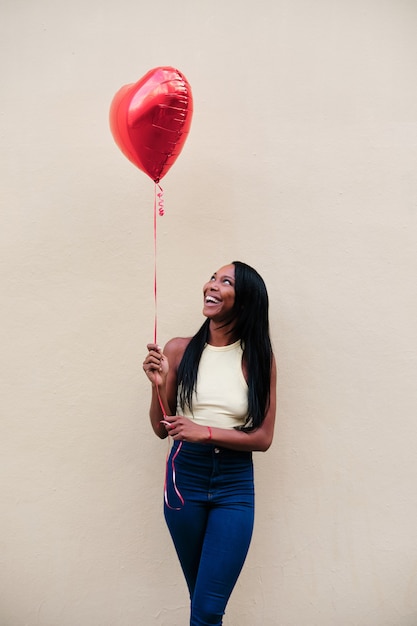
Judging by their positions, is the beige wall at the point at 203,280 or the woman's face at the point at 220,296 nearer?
the woman's face at the point at 220,296

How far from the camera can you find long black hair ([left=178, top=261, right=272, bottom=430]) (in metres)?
2.43

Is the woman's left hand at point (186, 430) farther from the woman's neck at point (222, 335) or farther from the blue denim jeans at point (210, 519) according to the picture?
the woman's neck at point (222, 335)

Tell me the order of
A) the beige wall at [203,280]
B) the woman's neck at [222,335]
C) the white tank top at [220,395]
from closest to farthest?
the white tank top at [220,395], the woman's neck at [222,335], the beige wall at [203,280]

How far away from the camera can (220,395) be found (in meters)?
2.40

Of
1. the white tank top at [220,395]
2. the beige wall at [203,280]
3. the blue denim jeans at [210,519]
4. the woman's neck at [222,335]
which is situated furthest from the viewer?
the beige wall at [203,280]

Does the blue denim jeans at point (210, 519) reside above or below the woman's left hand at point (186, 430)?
below

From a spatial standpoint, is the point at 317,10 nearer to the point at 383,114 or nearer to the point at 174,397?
the point at 383,114

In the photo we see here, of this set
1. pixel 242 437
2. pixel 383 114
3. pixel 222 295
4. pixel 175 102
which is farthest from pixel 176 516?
pixel 383 114

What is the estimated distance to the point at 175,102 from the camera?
2311 millimetres

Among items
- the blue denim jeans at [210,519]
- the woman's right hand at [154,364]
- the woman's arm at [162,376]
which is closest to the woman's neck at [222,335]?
the woman's arm at [162,376]

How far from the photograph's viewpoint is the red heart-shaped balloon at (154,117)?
7.52ft

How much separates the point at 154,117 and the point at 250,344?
86 cm

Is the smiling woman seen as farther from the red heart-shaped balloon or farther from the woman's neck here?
the red heart-shaped balloon

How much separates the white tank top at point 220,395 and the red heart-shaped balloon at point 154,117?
744 mm
